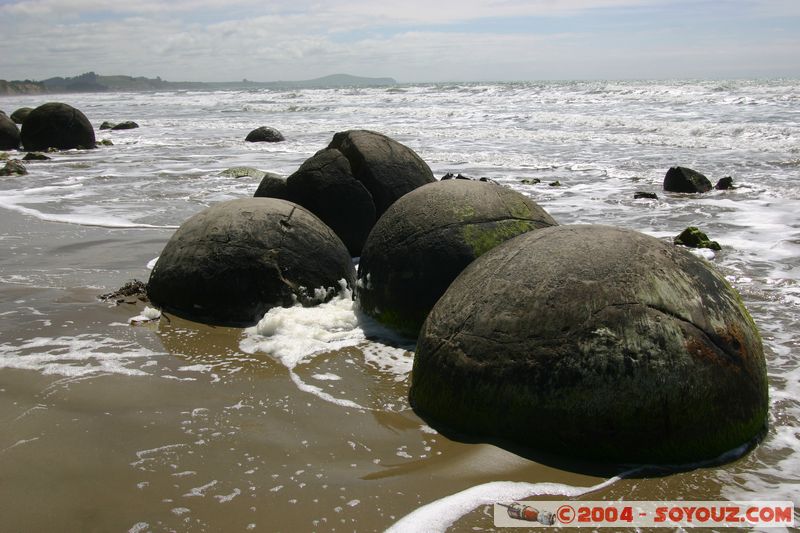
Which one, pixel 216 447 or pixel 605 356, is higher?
pixel 605 356

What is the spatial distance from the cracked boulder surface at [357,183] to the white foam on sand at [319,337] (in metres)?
2.39

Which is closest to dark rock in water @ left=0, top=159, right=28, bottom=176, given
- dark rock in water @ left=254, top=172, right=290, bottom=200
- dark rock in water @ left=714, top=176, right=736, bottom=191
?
dark rock in water @ left=254, top=172, right=290, bottom=200

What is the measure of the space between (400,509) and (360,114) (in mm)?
36803

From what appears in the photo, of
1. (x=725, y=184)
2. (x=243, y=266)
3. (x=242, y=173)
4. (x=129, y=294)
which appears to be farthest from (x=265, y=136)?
(x=243, y=266)

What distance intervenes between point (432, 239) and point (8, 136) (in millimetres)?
22412

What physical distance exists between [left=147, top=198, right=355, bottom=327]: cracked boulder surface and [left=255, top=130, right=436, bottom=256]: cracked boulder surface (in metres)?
1.99

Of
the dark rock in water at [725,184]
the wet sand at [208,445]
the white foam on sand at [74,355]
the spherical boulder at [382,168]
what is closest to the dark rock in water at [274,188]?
the spherical boulder at [382,168]

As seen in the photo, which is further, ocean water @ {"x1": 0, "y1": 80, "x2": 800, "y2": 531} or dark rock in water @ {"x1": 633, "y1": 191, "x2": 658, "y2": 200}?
dark rock in water @ {"x1": 633, "y1": 191, "x2": 658, "y2": 200}

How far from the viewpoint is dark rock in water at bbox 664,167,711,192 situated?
41.8 feet

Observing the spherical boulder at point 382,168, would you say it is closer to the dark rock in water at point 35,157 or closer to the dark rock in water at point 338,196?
the dark rock in water at point 338,196

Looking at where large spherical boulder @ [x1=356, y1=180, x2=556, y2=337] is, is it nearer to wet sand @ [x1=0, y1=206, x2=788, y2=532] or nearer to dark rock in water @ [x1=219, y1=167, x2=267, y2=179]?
wet sand @ [x1=0, y1=206, x2=788, y2=532]

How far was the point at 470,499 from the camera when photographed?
3.13m

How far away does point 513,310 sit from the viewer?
3.58m

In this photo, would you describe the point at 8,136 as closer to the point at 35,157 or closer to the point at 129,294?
the point at 35,157
